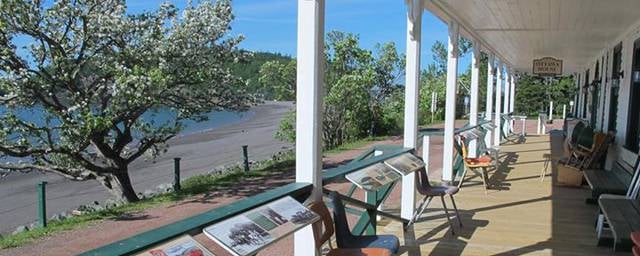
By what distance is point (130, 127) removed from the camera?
35.7ft

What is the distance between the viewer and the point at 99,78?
995cm

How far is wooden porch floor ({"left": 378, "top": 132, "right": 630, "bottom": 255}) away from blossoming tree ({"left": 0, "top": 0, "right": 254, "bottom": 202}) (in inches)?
223

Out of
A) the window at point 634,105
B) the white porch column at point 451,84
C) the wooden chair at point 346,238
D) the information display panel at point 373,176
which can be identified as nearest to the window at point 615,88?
the window at point 634,105

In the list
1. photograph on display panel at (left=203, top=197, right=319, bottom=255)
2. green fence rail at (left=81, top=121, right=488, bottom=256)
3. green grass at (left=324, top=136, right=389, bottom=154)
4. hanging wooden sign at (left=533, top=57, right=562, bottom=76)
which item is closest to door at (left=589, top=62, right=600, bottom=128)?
hanging wooden sign at (left=533, top=57, right=562, bottom=76)

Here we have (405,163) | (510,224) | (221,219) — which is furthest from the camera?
(510,224)

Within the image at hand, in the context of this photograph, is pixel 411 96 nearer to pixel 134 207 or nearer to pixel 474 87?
pixel 474 87

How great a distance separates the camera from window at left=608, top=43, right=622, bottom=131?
8694 millimetres

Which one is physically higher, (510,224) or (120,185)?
(510,224)

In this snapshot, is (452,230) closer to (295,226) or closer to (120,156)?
(295,226)

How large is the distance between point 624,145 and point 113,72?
7.89m

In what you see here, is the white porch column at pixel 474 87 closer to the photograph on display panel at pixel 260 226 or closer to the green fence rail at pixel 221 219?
the green fence rail at pixel 221 219

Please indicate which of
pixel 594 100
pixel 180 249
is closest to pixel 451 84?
pixel 180 249

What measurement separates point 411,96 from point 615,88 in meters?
5.20

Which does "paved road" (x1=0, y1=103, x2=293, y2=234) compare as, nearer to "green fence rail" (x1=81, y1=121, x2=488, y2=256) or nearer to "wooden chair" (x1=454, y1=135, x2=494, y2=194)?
"wooden chair" (x1=454, y1=135, x2=494, y2=194)
